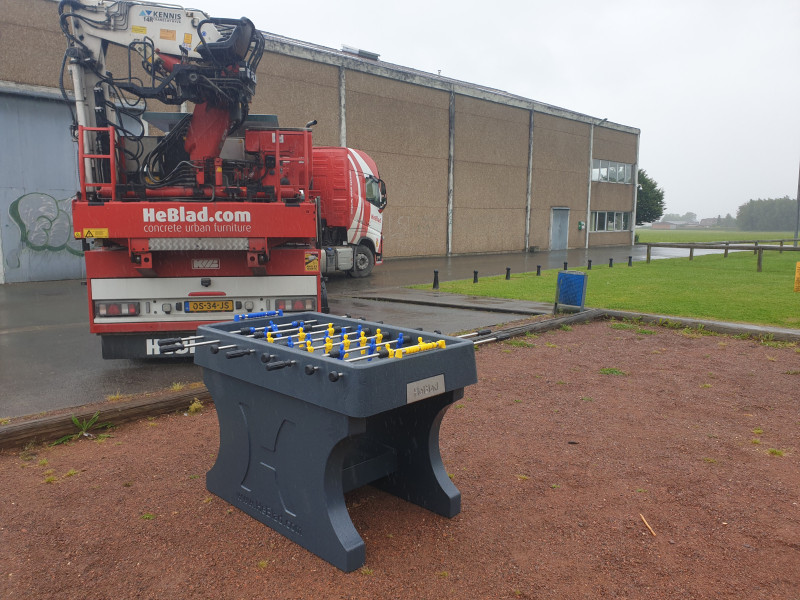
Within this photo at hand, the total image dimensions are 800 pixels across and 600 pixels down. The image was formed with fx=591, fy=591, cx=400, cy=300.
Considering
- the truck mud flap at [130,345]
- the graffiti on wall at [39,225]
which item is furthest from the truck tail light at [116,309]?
Result: the graffiti on wall at [39,225]

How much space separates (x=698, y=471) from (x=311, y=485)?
2.70 meters

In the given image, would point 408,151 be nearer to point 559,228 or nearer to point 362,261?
point 362,261

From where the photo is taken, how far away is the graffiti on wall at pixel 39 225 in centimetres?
1581

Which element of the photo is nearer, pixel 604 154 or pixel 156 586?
pixel 156 586

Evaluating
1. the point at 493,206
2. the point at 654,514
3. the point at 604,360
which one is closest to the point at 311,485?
the point at 654,514

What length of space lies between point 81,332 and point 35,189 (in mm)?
9139

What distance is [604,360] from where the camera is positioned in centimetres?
729

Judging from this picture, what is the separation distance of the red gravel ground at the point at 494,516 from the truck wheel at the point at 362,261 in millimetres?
11936

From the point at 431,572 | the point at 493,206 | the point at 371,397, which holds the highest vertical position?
the point at 493,206

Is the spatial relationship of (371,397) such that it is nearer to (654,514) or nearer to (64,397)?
(654,514)

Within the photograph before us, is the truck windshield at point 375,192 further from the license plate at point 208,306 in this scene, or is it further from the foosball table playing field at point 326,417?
the foosball table playing field at point 326,417

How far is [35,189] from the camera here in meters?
15.9

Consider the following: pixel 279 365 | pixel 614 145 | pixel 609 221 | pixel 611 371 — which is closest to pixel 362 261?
pixel 611 371

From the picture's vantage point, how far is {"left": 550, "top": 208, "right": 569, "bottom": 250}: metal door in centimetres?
3497
